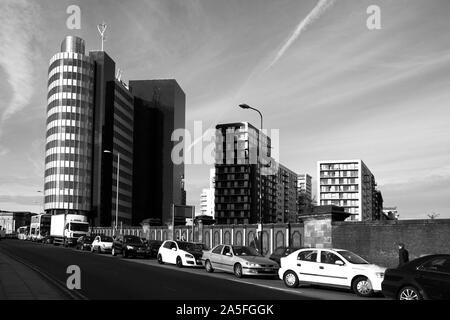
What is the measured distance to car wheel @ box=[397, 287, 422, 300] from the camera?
11363 mm

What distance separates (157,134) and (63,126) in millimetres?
50299

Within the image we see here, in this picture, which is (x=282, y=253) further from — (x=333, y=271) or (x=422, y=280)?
(x=422, y=280)

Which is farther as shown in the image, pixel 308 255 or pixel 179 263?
pixel 179 263

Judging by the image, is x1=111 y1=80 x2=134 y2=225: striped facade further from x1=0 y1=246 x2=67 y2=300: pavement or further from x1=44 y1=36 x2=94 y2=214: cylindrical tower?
x1=0 y1=246 x2=67 y2=300: pavement

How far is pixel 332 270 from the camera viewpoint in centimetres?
1638

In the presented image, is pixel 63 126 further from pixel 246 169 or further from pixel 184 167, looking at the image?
pixel 184 167

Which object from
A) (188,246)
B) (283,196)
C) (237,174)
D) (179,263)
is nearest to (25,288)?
(179,263)

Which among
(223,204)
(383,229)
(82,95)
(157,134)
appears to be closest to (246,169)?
(223,204)

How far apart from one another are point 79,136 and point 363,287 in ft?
380

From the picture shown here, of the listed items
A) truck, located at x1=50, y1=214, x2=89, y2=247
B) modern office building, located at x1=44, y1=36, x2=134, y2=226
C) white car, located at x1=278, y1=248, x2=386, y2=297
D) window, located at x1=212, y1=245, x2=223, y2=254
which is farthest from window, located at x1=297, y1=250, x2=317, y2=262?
modern office building, located at x1=44, y1=36, x2=134, y2=226

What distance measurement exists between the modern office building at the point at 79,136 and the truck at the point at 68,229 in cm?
6379

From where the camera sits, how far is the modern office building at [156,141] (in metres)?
166

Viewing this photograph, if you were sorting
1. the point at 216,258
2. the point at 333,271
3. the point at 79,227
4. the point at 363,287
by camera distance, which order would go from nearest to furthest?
the point at 363,287 < the point at 333,271 < the point at 216,258 < the point at 79,227

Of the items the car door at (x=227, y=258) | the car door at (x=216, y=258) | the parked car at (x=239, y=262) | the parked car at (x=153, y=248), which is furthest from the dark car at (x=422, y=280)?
the parked car at (x=153, y=248)
